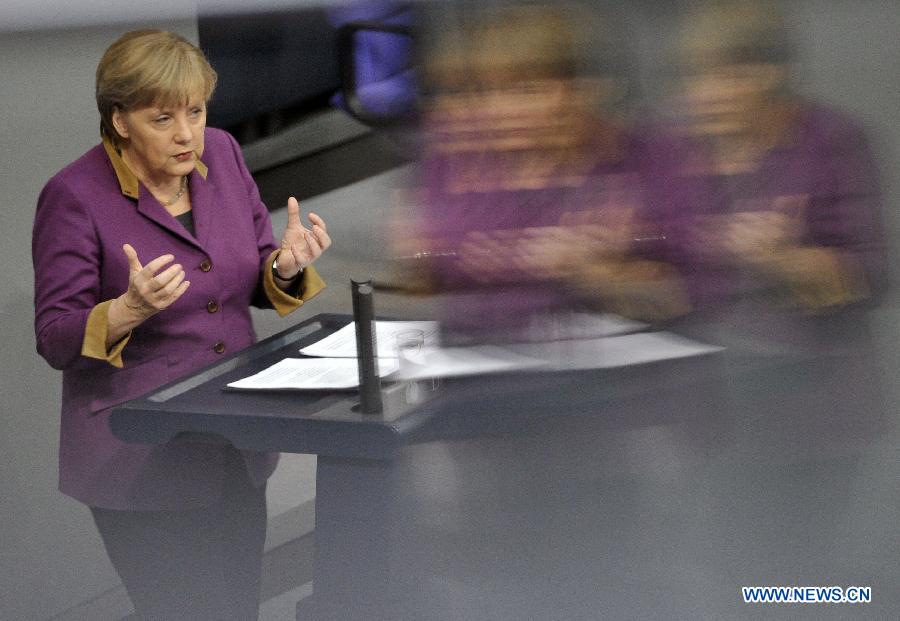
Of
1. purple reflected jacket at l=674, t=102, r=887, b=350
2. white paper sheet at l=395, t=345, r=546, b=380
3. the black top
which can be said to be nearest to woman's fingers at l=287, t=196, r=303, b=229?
the black top

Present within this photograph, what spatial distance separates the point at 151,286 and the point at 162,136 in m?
0.18

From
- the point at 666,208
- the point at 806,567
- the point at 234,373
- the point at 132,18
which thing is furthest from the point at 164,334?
the point at 806,567

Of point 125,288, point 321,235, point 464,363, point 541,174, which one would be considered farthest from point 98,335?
point 541,174

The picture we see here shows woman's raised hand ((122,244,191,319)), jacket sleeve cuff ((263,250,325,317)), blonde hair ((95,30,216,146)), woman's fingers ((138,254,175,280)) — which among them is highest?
blonde hair ((95,30,216,146))

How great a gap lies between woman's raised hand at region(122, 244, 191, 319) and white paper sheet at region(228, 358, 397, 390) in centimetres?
13

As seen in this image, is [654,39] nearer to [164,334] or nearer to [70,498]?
[164,334]

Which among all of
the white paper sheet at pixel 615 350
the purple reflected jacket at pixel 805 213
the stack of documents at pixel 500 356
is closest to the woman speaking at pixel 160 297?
the stack of documents at pixel 500 356

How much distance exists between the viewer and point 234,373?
1490 mm

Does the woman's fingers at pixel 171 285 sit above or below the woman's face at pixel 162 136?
below

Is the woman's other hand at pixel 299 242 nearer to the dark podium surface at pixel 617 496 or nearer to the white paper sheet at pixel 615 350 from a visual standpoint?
the dark podium surface at pixel 617 496

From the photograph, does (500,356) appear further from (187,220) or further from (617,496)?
(187,220)

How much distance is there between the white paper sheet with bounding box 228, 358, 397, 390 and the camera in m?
1.41

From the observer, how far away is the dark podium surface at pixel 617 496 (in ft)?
4.78

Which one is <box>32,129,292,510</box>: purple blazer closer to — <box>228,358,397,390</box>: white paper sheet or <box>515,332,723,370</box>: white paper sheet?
<box>228,358,397,390</box>: white paper sheet
